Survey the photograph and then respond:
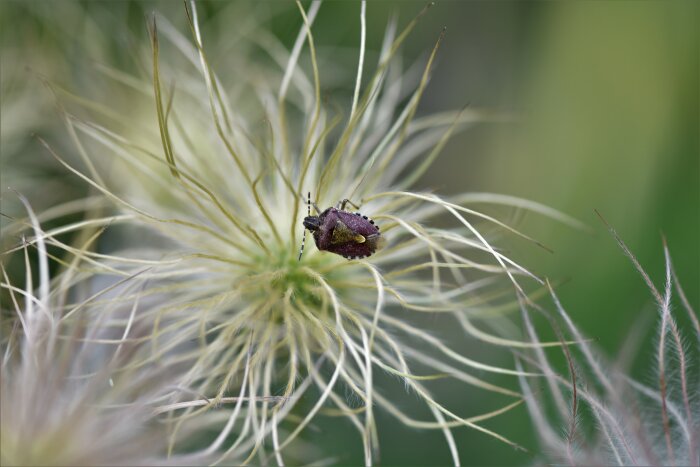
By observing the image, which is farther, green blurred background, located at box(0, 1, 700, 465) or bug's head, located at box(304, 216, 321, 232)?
green blurred background, located at box(0, 1, 700, 465)

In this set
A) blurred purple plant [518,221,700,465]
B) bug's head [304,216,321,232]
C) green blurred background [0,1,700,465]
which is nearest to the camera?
blurred purple plant [518,221,700,465]

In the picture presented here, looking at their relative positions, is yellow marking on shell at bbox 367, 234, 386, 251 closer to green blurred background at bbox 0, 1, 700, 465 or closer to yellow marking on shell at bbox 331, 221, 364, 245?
yellow marking on shell at bbox 331, 221, 364, 245

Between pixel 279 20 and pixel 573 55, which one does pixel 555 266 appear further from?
pixel 279 20

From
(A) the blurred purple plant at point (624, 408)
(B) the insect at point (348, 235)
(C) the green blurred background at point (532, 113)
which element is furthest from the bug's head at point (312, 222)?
(C) the green blurred background at point (532, 113)

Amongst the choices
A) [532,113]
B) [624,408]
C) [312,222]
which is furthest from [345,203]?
[532,113]

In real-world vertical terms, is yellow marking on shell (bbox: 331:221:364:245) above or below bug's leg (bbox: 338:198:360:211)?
below

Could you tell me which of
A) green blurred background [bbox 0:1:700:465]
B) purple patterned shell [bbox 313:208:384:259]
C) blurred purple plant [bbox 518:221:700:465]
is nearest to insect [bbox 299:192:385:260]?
purple patterned shell [bbox 313:208:384:259]

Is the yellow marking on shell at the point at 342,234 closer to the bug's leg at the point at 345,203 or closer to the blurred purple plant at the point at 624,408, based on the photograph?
the bug's leg at the point at 345,203

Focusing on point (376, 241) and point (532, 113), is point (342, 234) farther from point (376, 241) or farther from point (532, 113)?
point (532, 113)

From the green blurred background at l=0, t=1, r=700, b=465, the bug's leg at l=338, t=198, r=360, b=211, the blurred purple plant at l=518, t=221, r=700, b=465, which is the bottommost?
the blurred purple plant at l=518, t=221, r=700, b=465
